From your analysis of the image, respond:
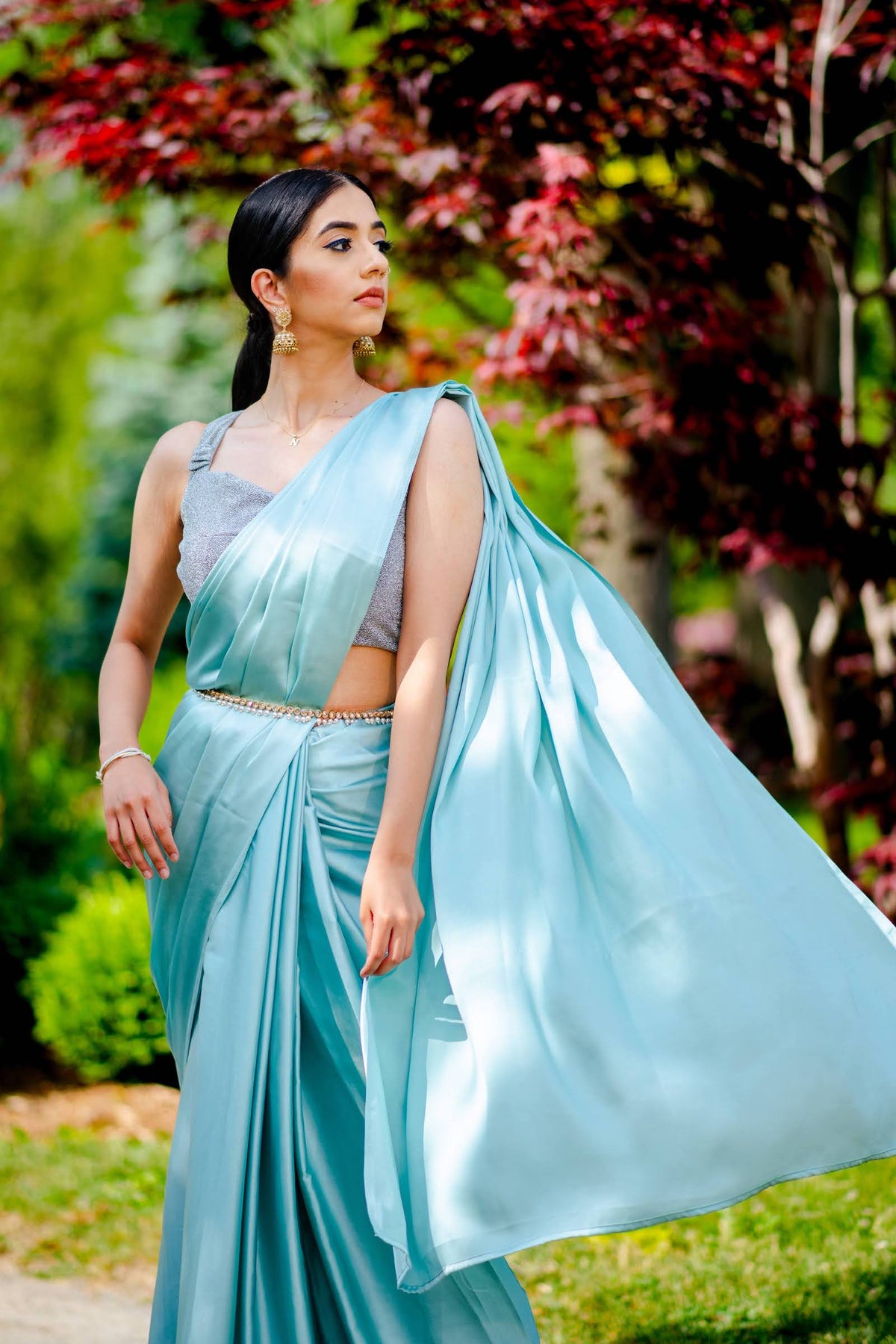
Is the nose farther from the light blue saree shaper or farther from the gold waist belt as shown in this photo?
the gold waist belt

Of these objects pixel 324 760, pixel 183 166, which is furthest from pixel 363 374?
pixel 324 760

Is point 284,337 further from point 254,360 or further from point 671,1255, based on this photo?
point 671,1255

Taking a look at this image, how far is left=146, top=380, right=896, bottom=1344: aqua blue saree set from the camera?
76.0 inches

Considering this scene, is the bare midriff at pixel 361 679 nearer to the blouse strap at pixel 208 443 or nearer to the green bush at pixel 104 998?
the blouse strap at pixel 208 443

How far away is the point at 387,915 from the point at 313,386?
932mm

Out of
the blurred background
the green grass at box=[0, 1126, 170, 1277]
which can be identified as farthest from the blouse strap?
the green grass at box=[0, 1126, 170, 1277]

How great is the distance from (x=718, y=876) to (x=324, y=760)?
65 centimetres

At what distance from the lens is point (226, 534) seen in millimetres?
2275

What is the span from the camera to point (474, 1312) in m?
2.12

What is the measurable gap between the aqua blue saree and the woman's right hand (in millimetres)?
76

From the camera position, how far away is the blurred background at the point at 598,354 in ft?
11.5

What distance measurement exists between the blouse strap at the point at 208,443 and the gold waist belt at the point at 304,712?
0.41 metres

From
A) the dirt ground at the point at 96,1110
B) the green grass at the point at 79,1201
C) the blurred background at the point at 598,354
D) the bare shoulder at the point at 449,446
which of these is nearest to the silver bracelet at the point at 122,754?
the bare shoulder at the point at 449,446

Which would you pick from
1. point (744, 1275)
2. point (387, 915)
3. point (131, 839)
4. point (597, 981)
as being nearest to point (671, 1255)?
point (744, 1275)
